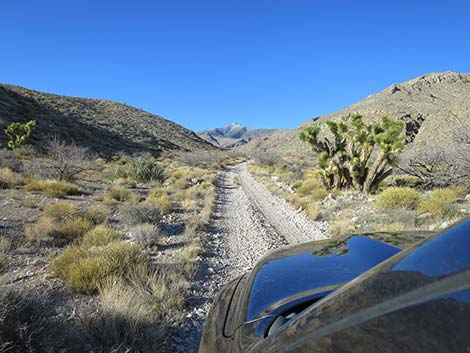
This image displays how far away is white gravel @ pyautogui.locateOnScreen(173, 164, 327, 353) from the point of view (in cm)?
394

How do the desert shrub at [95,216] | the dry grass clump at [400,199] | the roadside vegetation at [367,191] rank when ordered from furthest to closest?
the dry grass clump at [400,199] → the desert shrub at [95,216] → the roadside vegetation at [367,191]

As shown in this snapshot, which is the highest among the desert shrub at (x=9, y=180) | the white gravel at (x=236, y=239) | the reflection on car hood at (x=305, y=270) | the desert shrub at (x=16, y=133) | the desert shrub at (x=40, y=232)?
the desert shrub at (x=16, y=133)

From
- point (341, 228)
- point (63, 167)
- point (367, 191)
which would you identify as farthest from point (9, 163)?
point (367, 191)

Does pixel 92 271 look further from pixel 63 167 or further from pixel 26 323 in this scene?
pixel 63 167

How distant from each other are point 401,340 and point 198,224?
24.6ft

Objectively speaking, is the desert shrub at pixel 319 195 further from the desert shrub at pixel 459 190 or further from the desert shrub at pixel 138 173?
the desert shrub at pixel 138 173

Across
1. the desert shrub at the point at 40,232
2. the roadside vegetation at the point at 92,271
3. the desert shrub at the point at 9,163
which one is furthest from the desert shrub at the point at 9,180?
the desert shrub at the point at 40,232

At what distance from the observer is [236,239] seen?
24.5 feet

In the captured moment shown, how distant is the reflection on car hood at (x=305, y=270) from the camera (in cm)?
212

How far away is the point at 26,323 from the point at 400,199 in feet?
32.6

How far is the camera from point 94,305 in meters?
3.73

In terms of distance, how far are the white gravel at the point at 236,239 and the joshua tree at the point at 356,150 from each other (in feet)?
10.3

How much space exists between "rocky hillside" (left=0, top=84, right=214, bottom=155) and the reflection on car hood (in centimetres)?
2882

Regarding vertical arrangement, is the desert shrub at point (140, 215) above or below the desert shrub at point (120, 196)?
below
